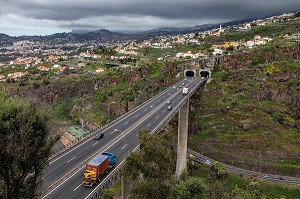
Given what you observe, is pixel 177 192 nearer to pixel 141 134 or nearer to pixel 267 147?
pixel 141 134

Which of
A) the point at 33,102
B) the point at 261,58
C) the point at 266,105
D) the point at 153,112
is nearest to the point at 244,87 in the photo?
the point at 266,105

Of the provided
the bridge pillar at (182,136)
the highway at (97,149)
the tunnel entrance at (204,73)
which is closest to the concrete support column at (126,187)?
the highway at (97,149)

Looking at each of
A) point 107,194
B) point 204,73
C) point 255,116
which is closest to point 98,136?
point 107,194

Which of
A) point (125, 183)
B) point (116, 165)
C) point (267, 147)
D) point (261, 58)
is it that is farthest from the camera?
point (261, 58)

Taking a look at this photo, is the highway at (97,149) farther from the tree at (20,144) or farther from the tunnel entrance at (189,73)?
the tunnel entrance at (189,73)

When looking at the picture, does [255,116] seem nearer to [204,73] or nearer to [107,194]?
[204,73]

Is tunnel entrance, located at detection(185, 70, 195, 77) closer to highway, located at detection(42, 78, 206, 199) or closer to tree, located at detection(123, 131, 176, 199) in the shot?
highway, located at detection(42, 78, 206, 199)

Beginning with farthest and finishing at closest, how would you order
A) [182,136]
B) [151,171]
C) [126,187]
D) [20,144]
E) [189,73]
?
[189,73]
[182,136]
[126,187]
[151,171]
[20,144]

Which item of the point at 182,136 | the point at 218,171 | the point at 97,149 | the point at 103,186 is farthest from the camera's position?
the point at 182,136
